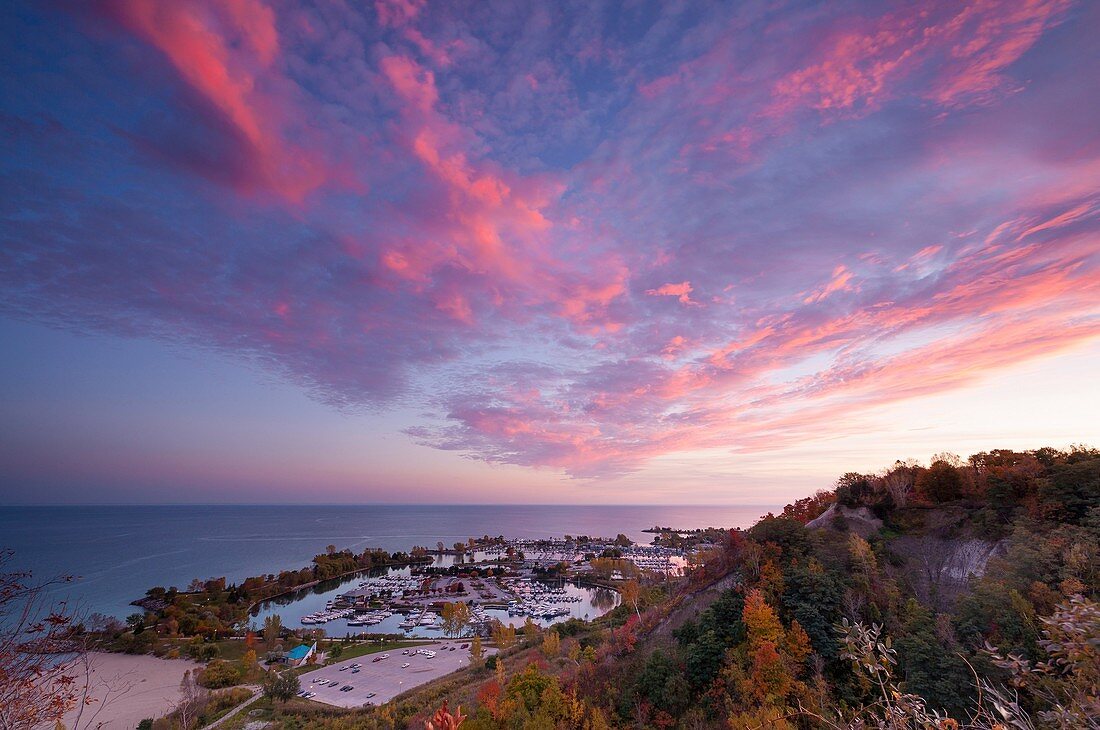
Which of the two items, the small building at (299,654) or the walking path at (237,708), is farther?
the small building at (299,654)

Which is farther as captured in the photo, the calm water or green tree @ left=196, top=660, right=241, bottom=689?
the calm water

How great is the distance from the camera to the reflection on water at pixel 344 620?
5690 cm

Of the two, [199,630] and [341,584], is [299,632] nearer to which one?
[199,630]

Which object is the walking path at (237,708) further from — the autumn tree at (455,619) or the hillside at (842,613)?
the autumn tree at (455,619)

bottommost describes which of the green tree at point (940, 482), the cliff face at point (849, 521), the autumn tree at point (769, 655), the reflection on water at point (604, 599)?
the reflection on water at point (604, 599)

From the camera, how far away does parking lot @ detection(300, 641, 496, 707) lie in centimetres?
3456

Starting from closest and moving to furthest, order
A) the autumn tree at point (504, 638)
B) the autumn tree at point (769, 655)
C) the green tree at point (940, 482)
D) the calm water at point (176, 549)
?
1. the autumn tree at point (769, 655)
2. the green tree at point (940, 482)
3. the autumn tree at point (504, 638)
4. the calm water at point (176, 549)

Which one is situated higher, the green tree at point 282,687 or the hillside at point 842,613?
the hillside at point 842,613

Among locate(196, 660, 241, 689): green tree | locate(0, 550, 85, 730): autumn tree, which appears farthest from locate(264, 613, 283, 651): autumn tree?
locate(0, 550, 85, 730): autumn tree

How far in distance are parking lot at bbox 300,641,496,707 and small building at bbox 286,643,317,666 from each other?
9.99 ft

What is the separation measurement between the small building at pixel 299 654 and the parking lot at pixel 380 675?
305 centimetres

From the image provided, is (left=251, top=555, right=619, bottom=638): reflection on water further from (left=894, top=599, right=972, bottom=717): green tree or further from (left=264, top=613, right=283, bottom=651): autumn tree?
(left=894, top=599, right=972, bottom=717): green tree

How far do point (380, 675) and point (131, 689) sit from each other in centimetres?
2007

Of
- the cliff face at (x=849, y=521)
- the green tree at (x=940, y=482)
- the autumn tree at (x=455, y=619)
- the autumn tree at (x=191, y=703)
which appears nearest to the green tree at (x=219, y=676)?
the autumn tree at (x=191, y=703)
